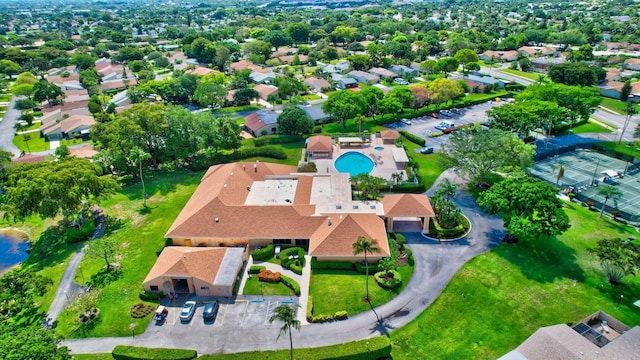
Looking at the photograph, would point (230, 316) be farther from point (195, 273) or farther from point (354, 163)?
point (354, 163)

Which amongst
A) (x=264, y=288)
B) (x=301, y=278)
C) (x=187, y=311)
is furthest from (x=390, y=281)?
(x=187, y=311)

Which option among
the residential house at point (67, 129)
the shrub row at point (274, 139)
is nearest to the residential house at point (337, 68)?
the shrub row at point (274, 139)

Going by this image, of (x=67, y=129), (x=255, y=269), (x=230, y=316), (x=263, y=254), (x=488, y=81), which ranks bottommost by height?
(x=230, y=316)

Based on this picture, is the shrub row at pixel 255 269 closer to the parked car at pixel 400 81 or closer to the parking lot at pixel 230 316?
the parking lot at pixel 230 316

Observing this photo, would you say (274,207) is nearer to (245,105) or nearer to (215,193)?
(215,193)

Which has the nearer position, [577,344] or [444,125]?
[577,344]

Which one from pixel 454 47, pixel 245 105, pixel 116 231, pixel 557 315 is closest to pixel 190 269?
pixel 116 231
